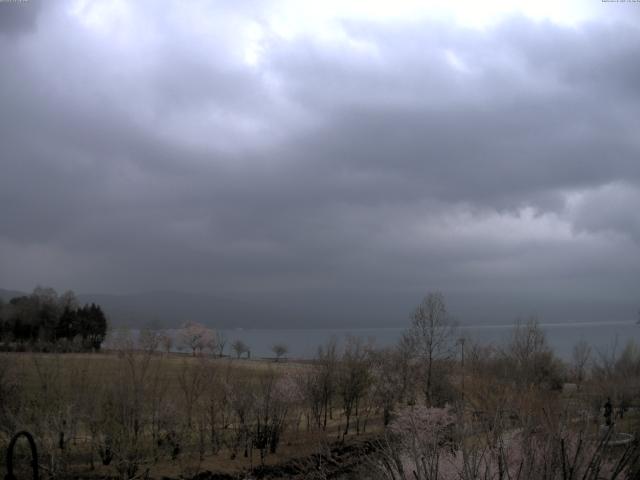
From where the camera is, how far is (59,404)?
3097 cm

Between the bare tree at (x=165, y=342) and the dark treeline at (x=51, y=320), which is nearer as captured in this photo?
the bare tree at (x=165, y=342)

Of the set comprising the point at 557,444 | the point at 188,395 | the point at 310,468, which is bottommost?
the point at 310,468

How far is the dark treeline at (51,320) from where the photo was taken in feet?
370

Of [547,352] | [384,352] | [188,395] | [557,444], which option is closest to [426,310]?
[384,352]

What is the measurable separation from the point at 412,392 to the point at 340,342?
26.8ft

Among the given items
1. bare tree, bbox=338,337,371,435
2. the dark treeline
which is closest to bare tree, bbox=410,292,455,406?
bare tree, bbox=338,337,371,435

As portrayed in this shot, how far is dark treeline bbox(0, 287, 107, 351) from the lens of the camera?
370 feet

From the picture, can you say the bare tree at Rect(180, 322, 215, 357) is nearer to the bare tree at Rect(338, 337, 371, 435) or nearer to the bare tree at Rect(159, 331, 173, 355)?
the bare tree at Rect(159, 331, 173, 355)

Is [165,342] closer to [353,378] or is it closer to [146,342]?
[146,342]

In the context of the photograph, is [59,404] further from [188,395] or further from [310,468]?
[310,468]

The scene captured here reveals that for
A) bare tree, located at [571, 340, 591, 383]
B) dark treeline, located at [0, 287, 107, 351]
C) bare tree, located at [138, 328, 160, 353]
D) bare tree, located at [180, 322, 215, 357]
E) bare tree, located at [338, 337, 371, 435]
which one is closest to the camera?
bare tree, located at [138, 328, 160, 353]

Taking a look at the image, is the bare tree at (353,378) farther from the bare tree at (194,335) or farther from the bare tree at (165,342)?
the bare tree at (194,335)

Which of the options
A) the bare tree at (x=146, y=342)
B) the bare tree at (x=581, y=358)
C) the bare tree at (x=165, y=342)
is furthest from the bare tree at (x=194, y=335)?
the bare tree at (x=146, y=342)

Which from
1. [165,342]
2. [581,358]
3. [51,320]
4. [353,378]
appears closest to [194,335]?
[51,320]
